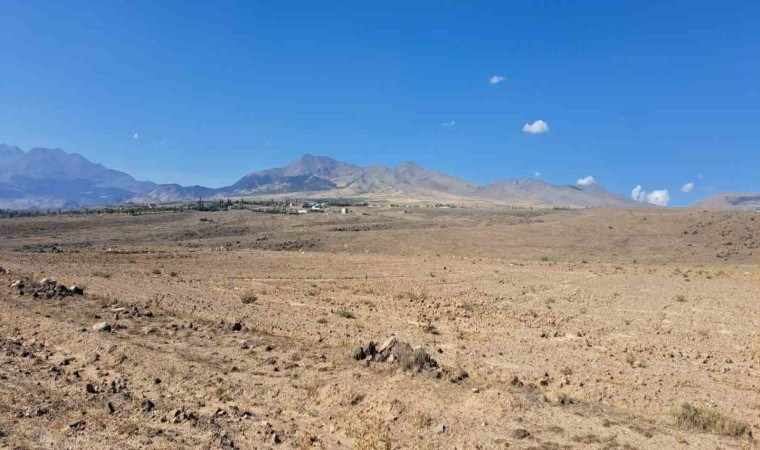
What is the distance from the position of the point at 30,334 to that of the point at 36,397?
5067 mm

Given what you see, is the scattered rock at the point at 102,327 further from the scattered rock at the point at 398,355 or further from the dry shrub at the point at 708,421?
the dry shrub at the point at 708,421

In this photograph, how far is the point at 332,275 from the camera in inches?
1187

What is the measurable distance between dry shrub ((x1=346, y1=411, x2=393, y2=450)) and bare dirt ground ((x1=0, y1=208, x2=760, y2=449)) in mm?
34

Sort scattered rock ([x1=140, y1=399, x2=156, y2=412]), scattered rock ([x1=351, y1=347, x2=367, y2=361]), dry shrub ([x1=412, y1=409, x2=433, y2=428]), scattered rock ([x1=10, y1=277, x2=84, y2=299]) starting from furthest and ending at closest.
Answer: scattered rock ([x1=10, y1=277, x2=84, y2=299]) → scattered rock ([x1=351, y1=347, x2=367, y2=361]) → scattered rock ([x1=140, y1=399, x2=156, y2=412]) → dry shrub ([x1=412, y1=409, x2=433, y2=428])

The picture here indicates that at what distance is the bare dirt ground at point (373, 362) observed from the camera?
8.48 meters

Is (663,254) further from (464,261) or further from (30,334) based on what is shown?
(30,334)

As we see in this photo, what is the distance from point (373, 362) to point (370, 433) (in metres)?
3.13

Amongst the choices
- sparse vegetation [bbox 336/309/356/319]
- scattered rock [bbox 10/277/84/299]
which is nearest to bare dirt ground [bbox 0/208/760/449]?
sparse vegetation [bbox 336/309/356/319]

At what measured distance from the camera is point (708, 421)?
28.7 feet

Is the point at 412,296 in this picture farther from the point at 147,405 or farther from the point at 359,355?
the point at 147,405

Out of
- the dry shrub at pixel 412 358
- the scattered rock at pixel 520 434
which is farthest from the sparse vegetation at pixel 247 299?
the scattered rock at pixel 520 434

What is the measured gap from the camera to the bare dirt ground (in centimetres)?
848

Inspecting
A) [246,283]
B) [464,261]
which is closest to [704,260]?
[464,261]

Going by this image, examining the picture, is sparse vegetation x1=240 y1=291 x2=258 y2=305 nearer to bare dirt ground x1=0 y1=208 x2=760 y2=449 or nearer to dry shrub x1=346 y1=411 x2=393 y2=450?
bare dirt ground x1=0 y1=208 x2=760 y2=449
